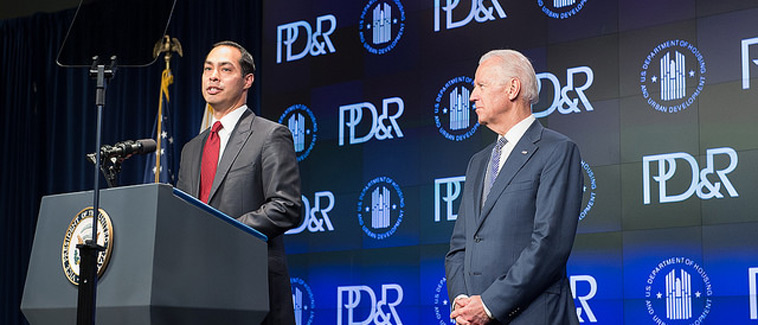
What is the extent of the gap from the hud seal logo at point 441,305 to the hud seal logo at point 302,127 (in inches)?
42.7

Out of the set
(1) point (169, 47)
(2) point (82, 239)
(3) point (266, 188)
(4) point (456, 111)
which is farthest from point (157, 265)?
(1) point (169, 47)

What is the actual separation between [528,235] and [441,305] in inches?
82.4

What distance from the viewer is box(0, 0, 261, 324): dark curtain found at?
6332mm

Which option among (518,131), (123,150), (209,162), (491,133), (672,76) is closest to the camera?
(123,150)

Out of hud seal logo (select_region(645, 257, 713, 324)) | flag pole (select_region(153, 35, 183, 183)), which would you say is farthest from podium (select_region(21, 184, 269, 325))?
flag pole (select_region(153, 35, 183, 183))

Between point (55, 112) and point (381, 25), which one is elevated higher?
point (381, 25)

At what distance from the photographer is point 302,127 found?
5242 mm

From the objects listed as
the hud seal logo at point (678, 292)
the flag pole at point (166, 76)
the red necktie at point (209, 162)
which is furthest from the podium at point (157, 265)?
the flag pole at point (166, 76)

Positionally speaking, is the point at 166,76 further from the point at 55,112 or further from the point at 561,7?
the point at 561,7

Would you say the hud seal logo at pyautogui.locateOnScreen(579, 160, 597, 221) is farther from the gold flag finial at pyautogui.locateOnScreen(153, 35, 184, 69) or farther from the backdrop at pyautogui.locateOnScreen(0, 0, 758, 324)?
the gold flag finial at pyautogui.locateOnScreen(153, 35, 184, 69)

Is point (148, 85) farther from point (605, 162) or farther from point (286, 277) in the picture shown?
point (286, 277)

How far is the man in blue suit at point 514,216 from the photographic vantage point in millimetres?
2529

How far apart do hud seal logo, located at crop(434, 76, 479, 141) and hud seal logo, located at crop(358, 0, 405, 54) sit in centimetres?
44

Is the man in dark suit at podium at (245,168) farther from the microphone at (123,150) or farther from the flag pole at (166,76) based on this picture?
the flag pole at (166,76)
